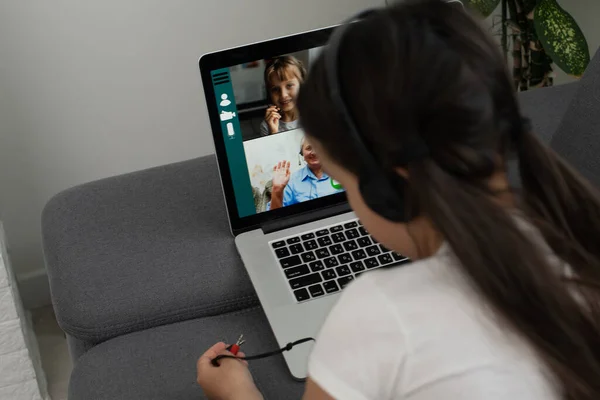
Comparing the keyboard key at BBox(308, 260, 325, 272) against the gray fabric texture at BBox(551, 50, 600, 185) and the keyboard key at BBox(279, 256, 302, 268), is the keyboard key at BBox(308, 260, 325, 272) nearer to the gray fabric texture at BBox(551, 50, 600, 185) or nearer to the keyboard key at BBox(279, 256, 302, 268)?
the keyboard key at BBox(279, 256, 302, 268)

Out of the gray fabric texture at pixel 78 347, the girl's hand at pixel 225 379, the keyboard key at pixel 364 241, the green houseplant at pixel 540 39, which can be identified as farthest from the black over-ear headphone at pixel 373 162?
the green houseplant at pixel 540 39

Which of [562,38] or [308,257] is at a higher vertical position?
[562,38]

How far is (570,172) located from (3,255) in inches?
39.7

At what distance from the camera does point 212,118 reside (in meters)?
1.02

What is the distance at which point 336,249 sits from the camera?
1059mm

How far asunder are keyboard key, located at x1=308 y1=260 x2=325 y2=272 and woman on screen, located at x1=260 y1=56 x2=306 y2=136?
0.19 metres

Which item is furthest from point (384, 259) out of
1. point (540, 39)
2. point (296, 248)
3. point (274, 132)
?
A: point (540, 39)

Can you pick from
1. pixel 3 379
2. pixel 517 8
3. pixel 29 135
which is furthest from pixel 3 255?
pixel 517 8

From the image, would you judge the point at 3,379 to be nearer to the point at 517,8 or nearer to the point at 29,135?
the point at 29,135

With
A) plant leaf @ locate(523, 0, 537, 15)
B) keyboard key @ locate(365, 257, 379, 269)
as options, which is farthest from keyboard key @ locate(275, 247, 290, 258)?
plant leaf @ locate(523, 0, 537, 15)

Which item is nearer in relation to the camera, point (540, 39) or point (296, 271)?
point (296, 271)

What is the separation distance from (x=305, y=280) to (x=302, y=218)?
124 mm

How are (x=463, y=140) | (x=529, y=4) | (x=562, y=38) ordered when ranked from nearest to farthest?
(x=463, y=140) < (x=562, y=38) < (x=529, y=4)

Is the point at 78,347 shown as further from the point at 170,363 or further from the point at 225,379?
the point at 225,379
